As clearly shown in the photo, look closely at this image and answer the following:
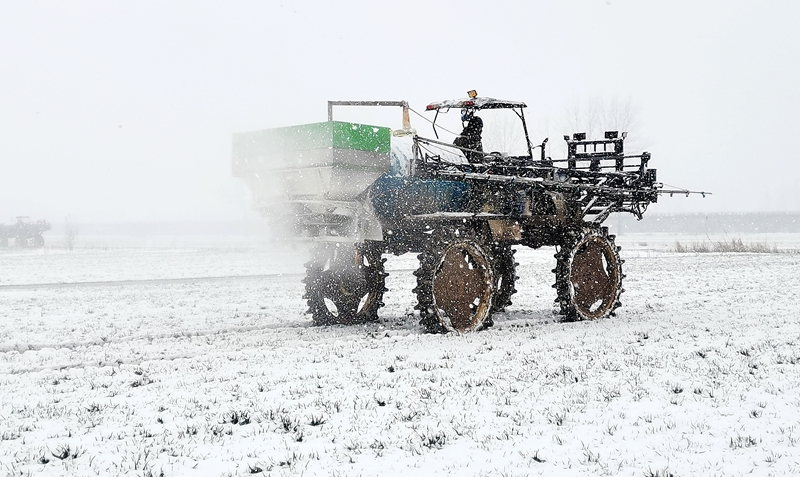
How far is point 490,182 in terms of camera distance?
10789 mm

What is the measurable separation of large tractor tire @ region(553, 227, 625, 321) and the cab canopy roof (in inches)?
104

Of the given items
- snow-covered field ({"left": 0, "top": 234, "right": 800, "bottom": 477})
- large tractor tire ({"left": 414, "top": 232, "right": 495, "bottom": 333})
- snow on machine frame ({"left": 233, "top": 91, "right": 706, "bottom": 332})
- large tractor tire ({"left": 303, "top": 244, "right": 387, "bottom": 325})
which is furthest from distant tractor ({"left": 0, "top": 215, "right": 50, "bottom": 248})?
large tractor tire ({"left": 414, "top": 232, "right": 495, "bottom": 333})

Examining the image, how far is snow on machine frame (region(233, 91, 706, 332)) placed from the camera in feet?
30.8

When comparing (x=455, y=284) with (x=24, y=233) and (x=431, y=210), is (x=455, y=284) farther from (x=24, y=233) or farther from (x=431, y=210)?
(x=24, y=233)

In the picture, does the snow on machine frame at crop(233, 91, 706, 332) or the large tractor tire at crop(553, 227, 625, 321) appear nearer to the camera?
the snow on machine frame at crop(233, 91, 706, 332)

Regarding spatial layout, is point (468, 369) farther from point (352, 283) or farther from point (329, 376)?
point (352, 283)

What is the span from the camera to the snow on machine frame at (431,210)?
30.8 ft

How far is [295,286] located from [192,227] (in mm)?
124728

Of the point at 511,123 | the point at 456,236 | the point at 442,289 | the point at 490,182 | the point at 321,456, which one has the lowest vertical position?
the point at 321,456

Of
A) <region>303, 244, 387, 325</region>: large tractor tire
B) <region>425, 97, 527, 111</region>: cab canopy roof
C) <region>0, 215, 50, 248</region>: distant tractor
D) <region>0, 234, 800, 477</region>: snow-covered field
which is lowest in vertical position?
<region>0, 234, 800, 477</region>: snow-covered field

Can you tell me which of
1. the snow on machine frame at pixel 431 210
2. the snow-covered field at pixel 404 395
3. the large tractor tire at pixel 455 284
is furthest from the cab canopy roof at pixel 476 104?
the snow-covered field at pixel 404 395

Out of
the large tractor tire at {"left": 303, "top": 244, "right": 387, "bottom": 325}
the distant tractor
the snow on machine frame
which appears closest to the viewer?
the snow on machine frame

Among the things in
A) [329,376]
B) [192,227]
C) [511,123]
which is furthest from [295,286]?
[192,227]

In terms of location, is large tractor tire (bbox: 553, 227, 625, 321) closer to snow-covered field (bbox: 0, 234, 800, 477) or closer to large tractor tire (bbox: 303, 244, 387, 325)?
snow-covered field (bbox: 0, 234, 800, 477)
